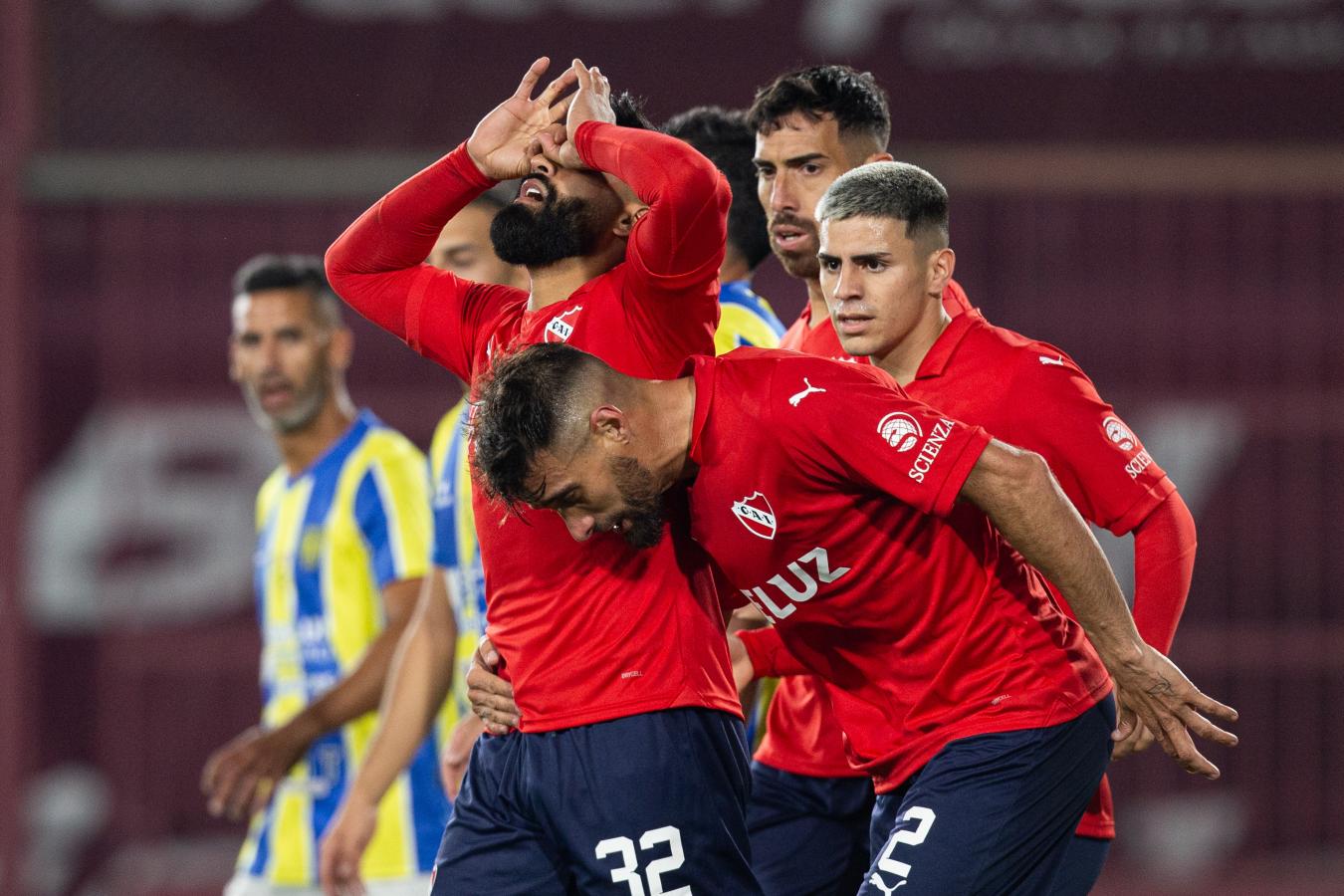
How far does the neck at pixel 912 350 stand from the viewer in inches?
158

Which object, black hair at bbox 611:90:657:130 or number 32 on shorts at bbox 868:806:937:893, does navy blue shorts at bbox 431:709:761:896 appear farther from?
black hair at bbox 611:90:657:130

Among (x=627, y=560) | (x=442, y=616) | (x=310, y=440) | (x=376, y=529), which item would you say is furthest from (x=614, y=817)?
(x=310, y=440)

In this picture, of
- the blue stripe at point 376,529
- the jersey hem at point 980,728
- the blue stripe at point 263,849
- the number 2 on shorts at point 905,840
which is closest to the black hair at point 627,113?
the jersey hem at point 980,728

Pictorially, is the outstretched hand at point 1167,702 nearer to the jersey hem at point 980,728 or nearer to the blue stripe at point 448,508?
the jersey hem at point 980,728

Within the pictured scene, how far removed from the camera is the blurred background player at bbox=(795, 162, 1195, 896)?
3.86m

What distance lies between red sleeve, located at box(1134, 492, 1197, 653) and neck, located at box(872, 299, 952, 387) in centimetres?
55

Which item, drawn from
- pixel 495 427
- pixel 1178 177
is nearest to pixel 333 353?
pixel 495 427

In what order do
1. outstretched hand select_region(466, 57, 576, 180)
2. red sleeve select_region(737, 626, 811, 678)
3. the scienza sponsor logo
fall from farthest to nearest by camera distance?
red sleeve select_region(737, 626, 811, 678)
outstretched hand select_region(466, 57, 576, 180)
the scienza sponsor logo

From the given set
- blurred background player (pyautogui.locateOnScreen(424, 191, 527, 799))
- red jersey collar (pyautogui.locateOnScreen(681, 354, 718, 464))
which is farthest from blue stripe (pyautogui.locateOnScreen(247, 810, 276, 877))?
red jersey collar (pyautogui.locateOnScreen(681, 354, 718, 464))

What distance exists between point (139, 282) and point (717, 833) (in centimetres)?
624

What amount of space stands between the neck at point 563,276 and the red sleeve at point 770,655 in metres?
0.88

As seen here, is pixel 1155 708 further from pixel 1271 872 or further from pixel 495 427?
pixel 1271 872

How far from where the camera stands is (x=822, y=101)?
184 inches

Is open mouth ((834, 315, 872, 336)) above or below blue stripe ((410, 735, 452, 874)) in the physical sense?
above
